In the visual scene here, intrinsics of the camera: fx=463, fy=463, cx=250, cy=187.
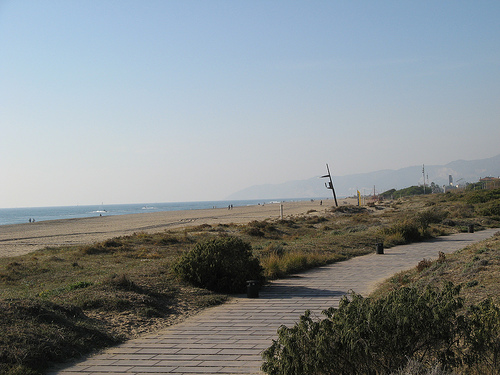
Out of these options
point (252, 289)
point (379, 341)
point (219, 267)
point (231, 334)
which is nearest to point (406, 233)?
point (219, 267)

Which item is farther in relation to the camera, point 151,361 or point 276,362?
point 151,361

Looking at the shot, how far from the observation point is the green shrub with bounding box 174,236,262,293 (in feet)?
33.4

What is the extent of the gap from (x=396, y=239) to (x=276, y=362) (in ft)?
51.5

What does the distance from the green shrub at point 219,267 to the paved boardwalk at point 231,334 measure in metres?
0.59

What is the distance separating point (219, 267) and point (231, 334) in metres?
3.44

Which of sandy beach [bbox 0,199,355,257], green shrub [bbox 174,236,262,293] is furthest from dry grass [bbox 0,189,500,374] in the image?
sandy beach [bbox 0,199,355,257]

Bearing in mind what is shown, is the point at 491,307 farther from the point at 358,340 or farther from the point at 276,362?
the point at 276,362

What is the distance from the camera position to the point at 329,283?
10.8 metres

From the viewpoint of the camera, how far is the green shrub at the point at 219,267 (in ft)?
33.4

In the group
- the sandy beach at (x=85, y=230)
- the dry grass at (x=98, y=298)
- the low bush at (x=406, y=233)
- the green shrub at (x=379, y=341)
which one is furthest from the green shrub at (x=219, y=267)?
the sandy beach at (x=85, y=230)

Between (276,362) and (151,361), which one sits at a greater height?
(276,362)

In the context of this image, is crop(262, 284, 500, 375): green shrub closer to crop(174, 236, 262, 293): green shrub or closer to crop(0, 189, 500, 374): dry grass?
crop(0, 189, 500, 374): dry grass

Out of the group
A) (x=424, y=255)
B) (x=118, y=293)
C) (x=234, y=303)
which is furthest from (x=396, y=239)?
(x=118, y=293)

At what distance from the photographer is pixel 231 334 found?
271 inches
